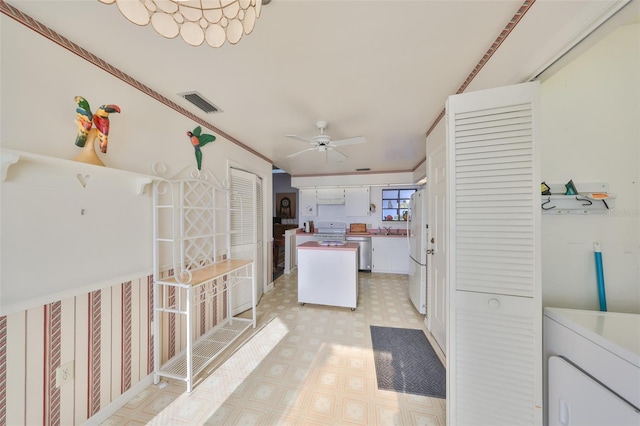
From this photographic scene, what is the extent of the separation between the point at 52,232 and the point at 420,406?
103 inches

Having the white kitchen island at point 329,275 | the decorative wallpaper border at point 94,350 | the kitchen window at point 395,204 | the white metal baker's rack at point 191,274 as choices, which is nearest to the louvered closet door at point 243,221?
Result: the white metal baker's rack at point 191,274

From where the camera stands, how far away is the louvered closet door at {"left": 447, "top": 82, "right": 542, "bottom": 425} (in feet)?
3.61

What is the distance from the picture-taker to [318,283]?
3080 millimetres

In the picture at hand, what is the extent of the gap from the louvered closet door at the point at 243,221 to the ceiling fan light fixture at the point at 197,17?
2004 millimetres

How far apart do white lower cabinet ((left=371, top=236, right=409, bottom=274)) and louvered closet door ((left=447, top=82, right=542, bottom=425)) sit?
11.8 feet

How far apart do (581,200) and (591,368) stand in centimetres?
91

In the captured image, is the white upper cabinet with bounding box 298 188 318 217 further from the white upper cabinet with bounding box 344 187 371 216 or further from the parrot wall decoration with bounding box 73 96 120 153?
the parrot wall decoration with bounding box 73 96 120 153

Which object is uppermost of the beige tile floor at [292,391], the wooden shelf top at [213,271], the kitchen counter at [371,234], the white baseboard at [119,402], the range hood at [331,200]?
the range hood at [331,200]

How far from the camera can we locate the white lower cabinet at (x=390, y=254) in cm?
469

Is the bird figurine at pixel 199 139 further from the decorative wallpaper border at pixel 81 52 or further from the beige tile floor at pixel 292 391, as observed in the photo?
the beige tile floor at pixel 292 391

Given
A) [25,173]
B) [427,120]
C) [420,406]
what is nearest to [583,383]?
[420,406]

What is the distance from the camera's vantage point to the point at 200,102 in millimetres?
1934

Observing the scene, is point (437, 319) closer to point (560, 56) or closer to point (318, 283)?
point (318, 283)

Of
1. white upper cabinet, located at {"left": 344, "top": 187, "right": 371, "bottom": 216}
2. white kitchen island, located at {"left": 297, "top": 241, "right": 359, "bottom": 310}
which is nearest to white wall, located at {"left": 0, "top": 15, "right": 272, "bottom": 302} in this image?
white kitchen island, located at {"left": 297, "top": 241, "right": 359, "bottom": 310}
